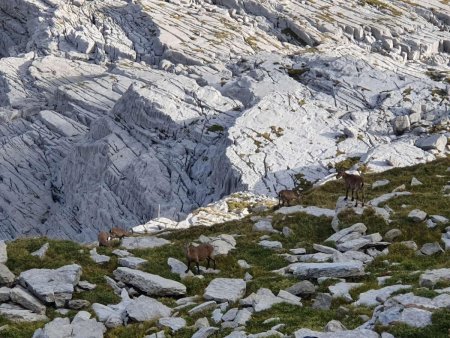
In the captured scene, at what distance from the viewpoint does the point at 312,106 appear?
77125 millimetres

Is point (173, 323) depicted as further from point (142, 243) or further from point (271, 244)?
point (142, 243)

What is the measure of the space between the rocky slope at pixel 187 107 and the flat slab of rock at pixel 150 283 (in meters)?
40.5

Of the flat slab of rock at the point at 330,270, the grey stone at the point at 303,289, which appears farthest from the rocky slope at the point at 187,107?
the grey stone at the point at 303,289

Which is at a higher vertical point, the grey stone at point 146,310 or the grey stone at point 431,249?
the grey stone at point 431,249

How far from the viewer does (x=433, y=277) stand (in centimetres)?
1783

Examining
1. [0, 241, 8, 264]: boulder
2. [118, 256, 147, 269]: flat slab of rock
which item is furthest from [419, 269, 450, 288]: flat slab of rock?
[0, 241, 8, 264]: boulder

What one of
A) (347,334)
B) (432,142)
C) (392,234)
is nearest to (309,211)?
(392,234)

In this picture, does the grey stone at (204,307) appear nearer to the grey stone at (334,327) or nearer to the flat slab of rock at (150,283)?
the flat slab of rock at (150,283)

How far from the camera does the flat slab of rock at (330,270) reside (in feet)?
66.5

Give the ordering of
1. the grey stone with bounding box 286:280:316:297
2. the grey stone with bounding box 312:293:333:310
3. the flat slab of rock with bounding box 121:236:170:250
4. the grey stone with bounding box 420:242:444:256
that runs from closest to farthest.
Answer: the grey stone with bounding box 312:293:333:310 < the grey stone with bounding box 286:280:316:297 < the grey stone with bounding box 420:242:444:256 < the flat slab of rock with bounding box 121:236:170:250

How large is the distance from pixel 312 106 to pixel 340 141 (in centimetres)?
876

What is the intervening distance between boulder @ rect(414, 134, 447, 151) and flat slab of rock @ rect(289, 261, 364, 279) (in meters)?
48.2

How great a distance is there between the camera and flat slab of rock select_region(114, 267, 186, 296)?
2062 cm

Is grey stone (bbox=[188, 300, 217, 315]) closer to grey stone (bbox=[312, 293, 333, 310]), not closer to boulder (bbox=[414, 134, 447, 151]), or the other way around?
grey stone (bbox=[312, 293, 333, 310])
